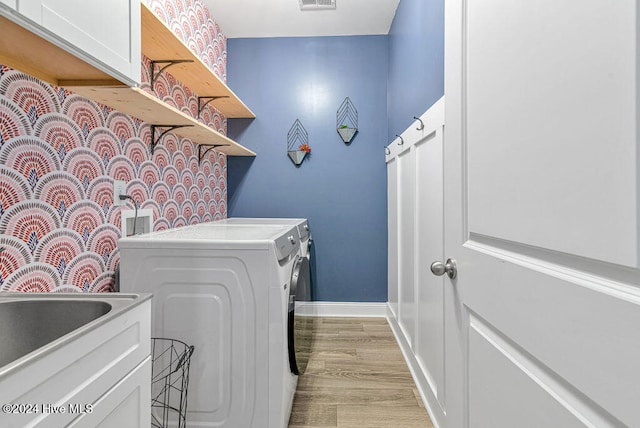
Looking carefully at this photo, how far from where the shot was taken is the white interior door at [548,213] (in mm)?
441

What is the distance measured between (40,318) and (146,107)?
0.95m

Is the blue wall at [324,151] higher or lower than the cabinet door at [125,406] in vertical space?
higher

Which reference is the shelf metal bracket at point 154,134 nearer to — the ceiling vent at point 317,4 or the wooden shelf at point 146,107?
the wooden shelf at point 146,107

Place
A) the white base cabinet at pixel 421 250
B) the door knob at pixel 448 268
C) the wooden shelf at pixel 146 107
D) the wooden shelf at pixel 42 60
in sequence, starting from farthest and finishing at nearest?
1. the white base cabinet at pixel 421 250
2. the wooden shelf at pixel 146 107
3. the door knob at pixel 448 268
4. the wooden shelf at pixel 42 60

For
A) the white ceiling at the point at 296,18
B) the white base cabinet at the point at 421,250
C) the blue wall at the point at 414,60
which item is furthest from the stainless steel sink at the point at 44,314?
the white ceiling at the point at 296,18

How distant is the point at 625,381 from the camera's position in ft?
1.41

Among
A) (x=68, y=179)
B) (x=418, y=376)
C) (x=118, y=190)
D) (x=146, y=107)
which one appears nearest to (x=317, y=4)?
(x=146, y=107)

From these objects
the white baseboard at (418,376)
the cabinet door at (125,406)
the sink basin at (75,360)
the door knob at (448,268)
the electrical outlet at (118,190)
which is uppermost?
the electrical outlet at (118,190)

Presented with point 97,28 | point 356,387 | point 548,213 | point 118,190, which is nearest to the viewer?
point 548,213

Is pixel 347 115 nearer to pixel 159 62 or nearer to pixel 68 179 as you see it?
pixel 159 62

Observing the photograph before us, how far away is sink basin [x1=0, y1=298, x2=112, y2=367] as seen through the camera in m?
0.87

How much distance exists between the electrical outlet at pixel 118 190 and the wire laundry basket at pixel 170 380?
2.15 ft

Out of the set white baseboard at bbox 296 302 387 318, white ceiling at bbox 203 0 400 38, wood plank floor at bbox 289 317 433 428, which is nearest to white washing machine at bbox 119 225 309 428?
wood plank floor at bbox 289 317 433 428

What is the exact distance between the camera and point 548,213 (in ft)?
1.89
